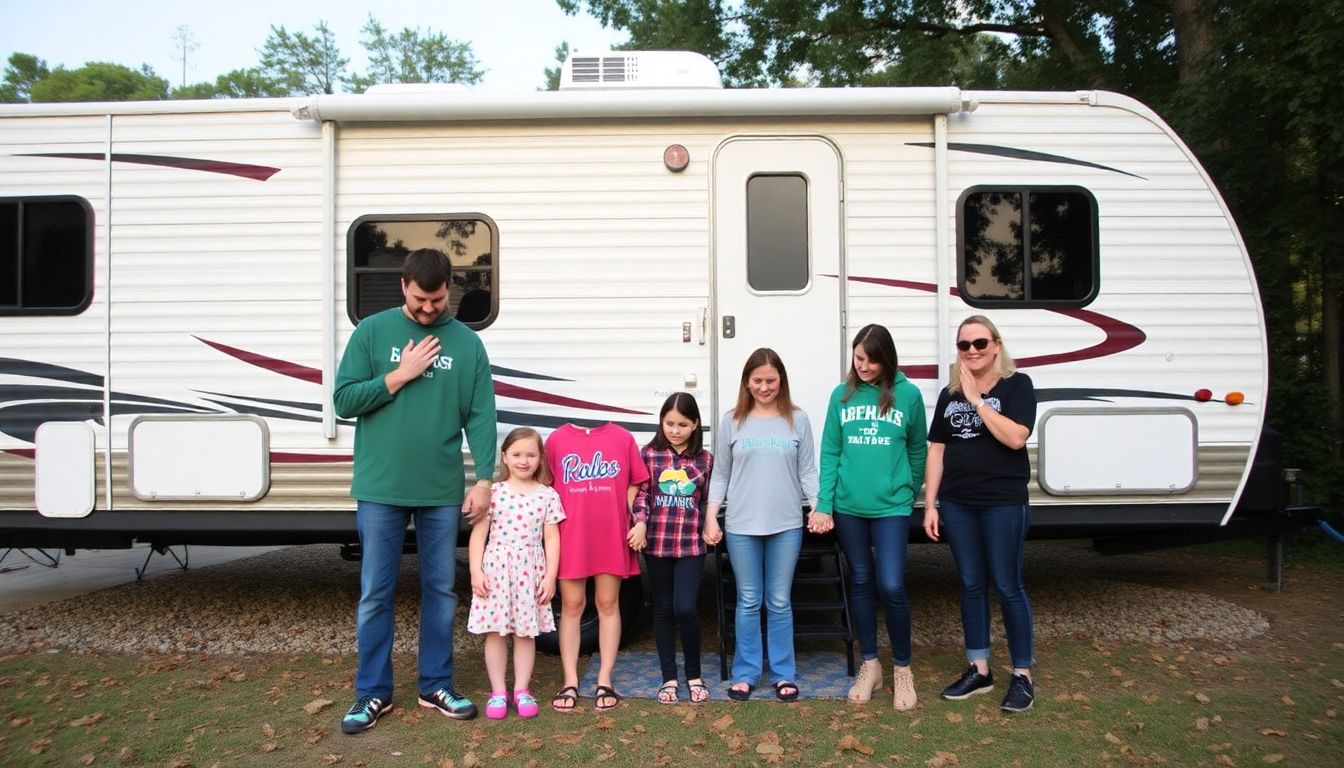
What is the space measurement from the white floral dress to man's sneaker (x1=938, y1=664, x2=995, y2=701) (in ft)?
6.30

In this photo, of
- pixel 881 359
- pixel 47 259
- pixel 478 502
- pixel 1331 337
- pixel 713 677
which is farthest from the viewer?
pixel 1331 337

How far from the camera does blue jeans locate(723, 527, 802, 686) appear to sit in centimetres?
420

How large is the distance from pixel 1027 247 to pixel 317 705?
4359 millimetres

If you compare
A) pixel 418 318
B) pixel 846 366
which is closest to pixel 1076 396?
pixel 846 366

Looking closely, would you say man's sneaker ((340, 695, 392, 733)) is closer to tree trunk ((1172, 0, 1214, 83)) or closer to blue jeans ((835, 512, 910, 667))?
blue jeans ((835, 512, 910, 667))

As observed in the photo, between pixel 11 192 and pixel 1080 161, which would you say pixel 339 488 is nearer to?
pixel 11 192

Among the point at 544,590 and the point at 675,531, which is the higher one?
the point at 675,531

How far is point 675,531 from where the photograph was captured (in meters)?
4.20

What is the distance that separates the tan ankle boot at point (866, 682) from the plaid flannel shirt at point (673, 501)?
0.98 metres

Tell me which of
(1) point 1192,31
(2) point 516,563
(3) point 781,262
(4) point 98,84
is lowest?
(2) point 516,563

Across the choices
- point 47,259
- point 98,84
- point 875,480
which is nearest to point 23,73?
point 98,84

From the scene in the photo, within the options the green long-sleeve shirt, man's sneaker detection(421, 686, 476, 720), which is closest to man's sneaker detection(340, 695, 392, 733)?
man's sneaker detection(421, 686, 476, 720)

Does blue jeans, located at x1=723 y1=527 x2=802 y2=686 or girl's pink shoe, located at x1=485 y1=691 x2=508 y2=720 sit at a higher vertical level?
blue jeans, located at x1=723 y1=527 x2=802 y2=686

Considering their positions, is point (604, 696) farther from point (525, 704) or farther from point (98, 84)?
point (98, 84)
